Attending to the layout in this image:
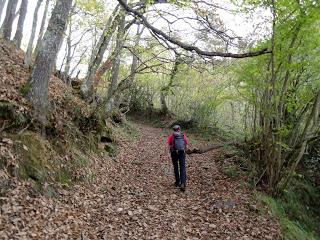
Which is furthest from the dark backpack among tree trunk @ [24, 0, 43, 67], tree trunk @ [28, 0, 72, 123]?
tree trunk @ [24, 0, 43, 67]

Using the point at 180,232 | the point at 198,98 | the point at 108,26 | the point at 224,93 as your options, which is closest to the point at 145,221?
the point at 180,232

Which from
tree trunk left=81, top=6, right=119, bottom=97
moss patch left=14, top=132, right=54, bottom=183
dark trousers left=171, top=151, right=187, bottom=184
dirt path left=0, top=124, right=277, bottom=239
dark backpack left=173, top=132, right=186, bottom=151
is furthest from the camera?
tree trunk left=81, top=6, right=119, bottom=97

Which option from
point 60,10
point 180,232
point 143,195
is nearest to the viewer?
point 180,232

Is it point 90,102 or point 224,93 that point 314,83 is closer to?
point 90,102

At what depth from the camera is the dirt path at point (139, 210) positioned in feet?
18.6

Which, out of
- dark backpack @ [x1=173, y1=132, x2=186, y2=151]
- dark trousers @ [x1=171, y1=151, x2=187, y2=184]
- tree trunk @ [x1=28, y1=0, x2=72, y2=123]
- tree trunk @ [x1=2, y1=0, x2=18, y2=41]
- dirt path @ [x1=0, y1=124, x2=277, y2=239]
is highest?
tree trunk @ [x1=2, y1=0, x2=18, y2=41]

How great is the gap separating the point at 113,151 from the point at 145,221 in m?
5.43

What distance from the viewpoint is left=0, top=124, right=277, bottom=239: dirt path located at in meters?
5.67

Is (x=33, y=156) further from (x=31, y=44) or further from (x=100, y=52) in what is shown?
(x=100, y=52)

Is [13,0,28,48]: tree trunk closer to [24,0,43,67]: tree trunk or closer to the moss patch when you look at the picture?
[24,0,43,67]: tree trunk

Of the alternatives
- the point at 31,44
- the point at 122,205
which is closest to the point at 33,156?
the point at 122,205

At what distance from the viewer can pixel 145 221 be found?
23.1 feet

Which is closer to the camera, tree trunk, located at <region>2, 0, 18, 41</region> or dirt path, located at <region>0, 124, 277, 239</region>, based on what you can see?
dirt path, located at <region>0, 124, 277, 239</region>

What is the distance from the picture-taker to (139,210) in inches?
297
